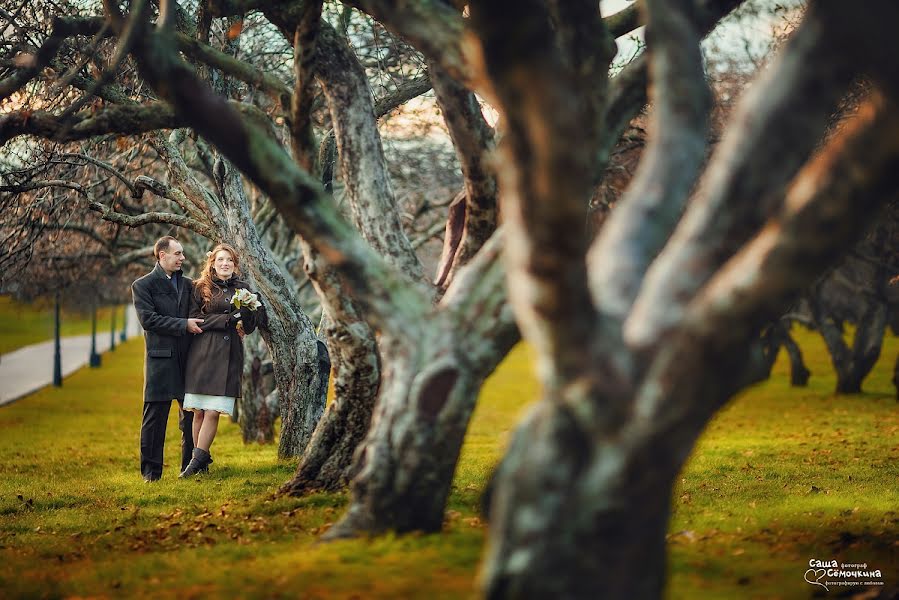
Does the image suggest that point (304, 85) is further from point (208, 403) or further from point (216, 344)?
point (208, 403)

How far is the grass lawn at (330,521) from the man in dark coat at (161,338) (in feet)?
1.64

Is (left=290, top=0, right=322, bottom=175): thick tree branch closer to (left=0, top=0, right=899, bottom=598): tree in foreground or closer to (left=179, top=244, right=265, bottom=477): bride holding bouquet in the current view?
(left=179, top=244, right=265, bottom=477): bride holding bouquet

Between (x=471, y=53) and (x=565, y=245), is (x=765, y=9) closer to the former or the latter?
(x=471, y=53)

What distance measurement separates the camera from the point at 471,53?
5.66m

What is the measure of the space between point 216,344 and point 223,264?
86 cm

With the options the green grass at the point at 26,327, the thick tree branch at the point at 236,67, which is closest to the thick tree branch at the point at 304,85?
the thick tree branch at the point at 236,67

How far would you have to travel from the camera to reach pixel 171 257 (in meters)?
9.76

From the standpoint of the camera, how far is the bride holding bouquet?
31.1ft

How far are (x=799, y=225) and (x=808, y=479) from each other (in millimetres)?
6993

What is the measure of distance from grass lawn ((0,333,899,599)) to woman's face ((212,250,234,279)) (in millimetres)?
2116

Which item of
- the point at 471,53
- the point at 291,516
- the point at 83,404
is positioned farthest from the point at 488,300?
the point at 83,404

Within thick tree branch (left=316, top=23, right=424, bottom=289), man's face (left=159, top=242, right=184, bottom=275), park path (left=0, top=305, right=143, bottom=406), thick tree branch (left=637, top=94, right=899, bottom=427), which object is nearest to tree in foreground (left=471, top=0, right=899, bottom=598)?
thick tree branch (left=637, top=94, right=899, bottom=427)

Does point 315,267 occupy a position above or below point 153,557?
above

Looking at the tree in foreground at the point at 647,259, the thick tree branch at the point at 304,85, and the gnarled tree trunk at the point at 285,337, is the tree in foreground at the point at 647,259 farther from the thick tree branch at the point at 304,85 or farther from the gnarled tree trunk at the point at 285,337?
the gnarled tree trunk at the point at 285,337
